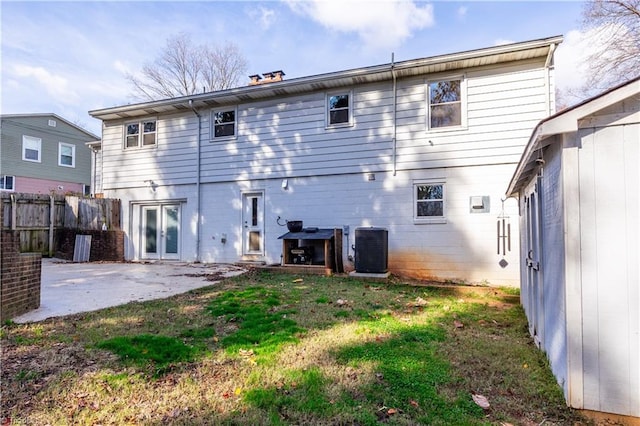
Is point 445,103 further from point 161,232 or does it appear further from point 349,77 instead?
point 161,232

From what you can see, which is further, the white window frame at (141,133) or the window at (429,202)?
the white window frame at (141,133)

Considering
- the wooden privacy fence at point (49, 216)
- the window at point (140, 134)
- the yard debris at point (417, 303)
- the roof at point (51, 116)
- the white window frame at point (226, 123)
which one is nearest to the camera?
the yard debris at point (417, 303)

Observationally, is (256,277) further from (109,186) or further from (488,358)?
(109,186)

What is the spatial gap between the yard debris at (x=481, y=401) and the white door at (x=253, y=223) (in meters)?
7.85

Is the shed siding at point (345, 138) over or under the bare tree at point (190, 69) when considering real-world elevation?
under

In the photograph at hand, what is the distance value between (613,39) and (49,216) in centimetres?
2092

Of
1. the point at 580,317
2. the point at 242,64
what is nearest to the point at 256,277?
the point at 580,317

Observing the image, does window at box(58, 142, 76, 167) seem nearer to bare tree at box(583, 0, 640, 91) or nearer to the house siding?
the house siding

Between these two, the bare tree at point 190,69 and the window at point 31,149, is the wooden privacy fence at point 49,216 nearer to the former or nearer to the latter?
the window at point 31,149

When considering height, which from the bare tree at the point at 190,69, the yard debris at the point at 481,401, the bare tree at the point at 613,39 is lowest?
the yard debris at the point at 481,401

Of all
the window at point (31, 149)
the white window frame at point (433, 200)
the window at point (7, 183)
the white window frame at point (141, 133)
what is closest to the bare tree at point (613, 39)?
the white window frame at point (433, 200)

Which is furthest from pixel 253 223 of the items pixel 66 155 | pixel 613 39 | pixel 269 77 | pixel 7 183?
pixel 66 155

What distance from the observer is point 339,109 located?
9.25m

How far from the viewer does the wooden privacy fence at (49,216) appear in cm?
1009
